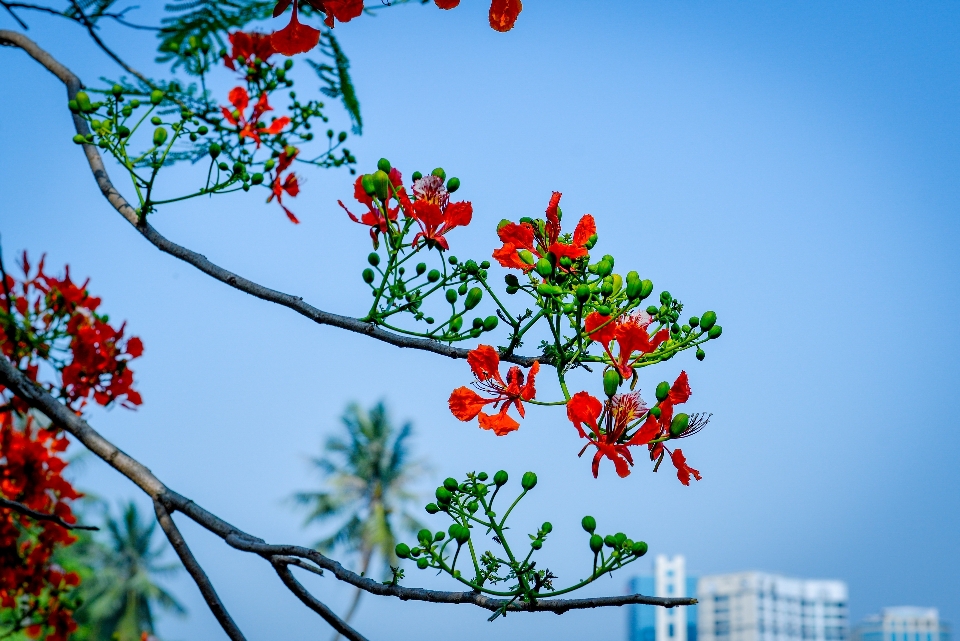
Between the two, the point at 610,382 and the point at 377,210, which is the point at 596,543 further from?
the point at 377,210

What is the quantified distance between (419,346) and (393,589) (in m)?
0.48

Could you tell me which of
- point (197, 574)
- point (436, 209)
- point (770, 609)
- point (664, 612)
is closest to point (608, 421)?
point (436, 209)

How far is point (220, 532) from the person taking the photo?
1.66m

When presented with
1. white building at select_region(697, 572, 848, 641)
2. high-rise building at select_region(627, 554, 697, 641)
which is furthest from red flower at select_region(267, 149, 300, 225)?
white building at select_region(697, 572, 848, 641)

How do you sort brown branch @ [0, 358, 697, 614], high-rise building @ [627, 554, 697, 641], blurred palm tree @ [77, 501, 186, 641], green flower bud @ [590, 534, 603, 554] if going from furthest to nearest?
1. high-rise building @ [627, 554, 697, 641]
2. blurred palm tree @ [77, 501, 186, 641]
3. green flower bud @ [590, 534, 603, 554]
4. brown branch @ [0, 358, 697, 614]

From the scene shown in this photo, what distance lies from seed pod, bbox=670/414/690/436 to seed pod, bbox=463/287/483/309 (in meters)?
0.48

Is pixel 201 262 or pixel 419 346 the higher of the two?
pixel 201 262

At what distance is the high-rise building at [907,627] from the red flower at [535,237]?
2649 inches

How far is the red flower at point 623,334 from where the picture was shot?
1.46 meters

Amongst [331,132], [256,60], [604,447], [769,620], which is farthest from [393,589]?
[769,620]

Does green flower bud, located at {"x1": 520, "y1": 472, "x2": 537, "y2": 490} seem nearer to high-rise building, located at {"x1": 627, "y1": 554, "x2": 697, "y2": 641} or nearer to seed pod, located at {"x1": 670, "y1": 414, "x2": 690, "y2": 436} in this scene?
seed pod, located at {"x1": 670, "y1": 414, "x2": 690, "y2": 436}

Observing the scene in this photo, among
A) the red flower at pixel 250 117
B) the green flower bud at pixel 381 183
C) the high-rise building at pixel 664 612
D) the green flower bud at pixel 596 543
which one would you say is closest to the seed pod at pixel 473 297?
the green flower bud at pixel 381 183

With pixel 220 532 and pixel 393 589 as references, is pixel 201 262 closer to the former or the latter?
pixel 220 532

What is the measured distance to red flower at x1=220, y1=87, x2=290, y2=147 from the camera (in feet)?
9.07
